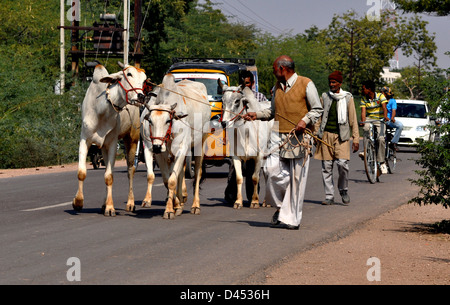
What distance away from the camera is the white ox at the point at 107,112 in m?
12.6

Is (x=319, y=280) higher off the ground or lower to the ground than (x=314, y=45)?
lower

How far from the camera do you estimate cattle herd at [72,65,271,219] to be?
1257 centimetres

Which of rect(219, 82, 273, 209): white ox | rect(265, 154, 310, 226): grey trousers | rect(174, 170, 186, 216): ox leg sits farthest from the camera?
rect(219, 82, 273, 209): white ox

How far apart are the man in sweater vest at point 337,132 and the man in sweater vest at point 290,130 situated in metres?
3.92

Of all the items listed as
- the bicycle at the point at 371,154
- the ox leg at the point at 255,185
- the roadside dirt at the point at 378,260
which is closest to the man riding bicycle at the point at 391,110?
the bicycle at the point at 371,154

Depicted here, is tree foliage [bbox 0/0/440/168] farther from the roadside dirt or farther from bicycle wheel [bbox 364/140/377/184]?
bicycle wheel [bbox 364/140/377/184]

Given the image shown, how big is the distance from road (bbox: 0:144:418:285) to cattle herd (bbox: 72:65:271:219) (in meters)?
0.53

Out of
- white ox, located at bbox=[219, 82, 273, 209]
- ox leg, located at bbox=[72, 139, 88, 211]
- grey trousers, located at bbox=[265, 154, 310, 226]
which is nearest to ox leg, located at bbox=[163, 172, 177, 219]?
ox leg, located at bbox=[72, 139, 88, 211]

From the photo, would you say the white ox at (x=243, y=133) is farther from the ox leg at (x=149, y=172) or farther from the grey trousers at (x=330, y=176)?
the ox leg at (x=149, y=172)

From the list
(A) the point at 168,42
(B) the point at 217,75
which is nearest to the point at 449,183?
(B) the point at 217,75

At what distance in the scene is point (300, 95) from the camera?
11.8m

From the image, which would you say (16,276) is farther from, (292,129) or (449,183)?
(449,183)
